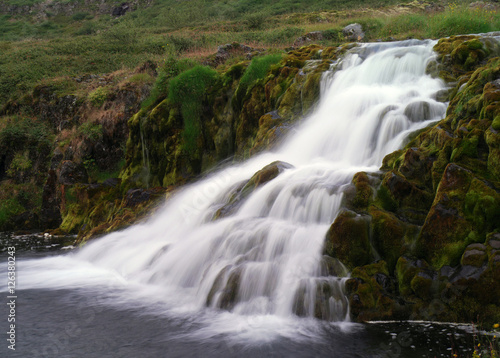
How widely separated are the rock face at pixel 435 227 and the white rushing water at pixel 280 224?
0.48m

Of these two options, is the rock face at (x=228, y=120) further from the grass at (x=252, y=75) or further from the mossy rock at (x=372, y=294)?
the mossy rock at (x=372, y=294)

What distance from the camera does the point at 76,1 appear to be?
64688 millimetres

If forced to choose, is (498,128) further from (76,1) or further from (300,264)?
(76,1)

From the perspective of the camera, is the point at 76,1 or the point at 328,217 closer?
the point at 328,217

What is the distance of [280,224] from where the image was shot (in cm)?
743

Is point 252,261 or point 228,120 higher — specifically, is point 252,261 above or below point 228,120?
below

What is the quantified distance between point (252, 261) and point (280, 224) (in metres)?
0.89

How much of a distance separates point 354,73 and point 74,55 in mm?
28117

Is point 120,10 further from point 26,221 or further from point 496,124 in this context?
point 496,124

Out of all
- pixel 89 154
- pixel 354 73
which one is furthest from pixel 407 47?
pixel 89 154

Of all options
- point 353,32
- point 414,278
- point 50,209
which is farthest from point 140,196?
point 353,32

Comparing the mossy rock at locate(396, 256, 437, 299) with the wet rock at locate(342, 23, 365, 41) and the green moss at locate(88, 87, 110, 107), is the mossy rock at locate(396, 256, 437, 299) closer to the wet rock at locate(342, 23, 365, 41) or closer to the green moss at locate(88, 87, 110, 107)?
the wet rock at locate(342, 23, 365, 41)

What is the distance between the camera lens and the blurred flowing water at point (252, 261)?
553 centimetres

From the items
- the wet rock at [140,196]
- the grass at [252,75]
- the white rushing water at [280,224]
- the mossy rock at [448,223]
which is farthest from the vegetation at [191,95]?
the mossy rock at [448,223]
